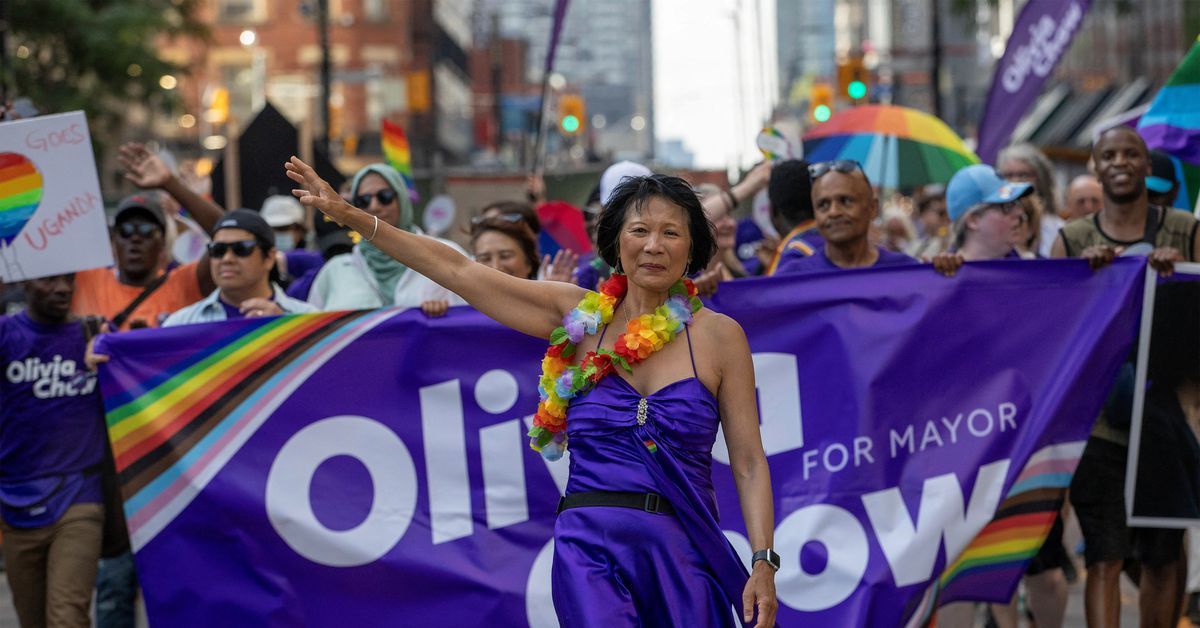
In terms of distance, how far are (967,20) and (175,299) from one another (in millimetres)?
25195

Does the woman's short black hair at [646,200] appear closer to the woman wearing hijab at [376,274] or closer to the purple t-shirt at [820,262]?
the purple t-shirt at [820,262]

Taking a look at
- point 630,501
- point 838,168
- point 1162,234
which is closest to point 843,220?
point 838,168

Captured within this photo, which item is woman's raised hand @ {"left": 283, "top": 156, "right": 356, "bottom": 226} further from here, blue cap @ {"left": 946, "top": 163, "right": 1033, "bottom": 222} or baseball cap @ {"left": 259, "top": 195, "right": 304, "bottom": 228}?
baseball cap @ {"left": 259, "top": 195, "right": 304, "bottom": 228}

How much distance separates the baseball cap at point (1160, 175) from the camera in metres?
8.17

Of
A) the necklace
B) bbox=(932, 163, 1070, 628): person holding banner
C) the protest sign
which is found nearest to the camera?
the necklace

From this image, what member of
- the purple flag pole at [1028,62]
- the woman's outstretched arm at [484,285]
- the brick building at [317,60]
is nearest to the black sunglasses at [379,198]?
the woman's outstretched arm at [484,285]

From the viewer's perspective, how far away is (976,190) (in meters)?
7.82

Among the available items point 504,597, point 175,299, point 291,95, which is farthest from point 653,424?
point 291,95

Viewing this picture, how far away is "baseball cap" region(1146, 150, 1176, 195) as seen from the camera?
8.17 meters

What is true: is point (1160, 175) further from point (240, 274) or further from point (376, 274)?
point (240, 274)

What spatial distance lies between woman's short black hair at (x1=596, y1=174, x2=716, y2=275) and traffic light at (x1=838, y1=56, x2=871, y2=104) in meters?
18.2

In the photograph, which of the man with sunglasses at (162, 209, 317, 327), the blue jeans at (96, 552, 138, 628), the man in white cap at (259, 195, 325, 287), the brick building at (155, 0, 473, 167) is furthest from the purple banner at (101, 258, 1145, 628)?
the brick building at (155, 0, 473, 167)

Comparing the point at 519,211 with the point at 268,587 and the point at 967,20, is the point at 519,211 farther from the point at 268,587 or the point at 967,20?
the point at 967,20

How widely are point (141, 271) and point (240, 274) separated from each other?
1.03m
